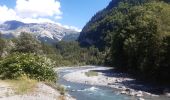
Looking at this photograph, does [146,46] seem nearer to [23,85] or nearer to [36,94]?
[23,85]

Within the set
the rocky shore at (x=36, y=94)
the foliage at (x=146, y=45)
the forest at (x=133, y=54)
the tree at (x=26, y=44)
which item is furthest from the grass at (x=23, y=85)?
the tree at (x=26, y=44)

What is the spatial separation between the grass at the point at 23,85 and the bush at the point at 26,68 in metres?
1.92

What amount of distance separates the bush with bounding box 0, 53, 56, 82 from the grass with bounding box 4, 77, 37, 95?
1.92 metres

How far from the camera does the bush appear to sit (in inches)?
1629

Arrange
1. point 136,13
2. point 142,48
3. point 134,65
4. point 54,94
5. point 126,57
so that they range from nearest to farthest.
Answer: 1. point 54,94
2. point 142,48
3. point 134,65
4. point 126,57
5. point 136,13

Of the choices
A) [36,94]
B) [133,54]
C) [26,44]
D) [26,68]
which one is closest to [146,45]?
[133,54]

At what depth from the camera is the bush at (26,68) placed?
41.4 m

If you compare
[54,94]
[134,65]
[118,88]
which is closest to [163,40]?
[118,88]

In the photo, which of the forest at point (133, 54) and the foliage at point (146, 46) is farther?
the foliage at point (146, 46)

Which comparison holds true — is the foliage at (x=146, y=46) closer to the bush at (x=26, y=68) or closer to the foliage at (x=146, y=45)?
the foliage at (x=146, y=45)

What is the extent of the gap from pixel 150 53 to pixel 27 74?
40.1m

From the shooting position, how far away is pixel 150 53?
76.9 m

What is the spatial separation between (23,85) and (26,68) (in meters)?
6.29

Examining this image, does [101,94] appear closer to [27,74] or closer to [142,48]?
[27,74]
